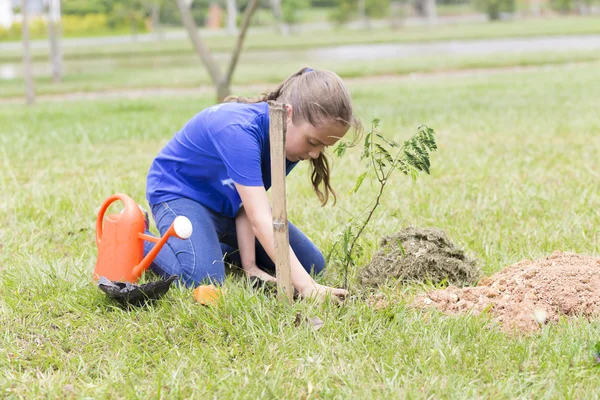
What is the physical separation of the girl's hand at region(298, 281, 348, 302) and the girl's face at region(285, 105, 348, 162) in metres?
0.52

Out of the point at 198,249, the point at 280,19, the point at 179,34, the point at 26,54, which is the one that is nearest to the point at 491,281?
the point at 198,249

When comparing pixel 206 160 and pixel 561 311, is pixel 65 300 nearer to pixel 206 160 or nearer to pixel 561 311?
pixel 206 160

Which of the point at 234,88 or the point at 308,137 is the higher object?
the point at 308,137

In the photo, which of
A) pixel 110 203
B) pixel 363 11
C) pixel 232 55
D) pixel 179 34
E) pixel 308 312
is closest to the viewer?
pixel 308 312

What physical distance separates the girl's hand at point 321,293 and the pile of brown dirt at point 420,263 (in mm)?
243

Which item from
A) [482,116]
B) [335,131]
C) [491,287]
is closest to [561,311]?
[491,287]

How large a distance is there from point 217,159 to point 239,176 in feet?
1.28


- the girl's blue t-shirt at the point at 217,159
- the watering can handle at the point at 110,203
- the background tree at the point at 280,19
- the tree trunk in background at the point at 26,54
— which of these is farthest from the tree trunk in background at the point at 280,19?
the watering can handle at the point at 110,203

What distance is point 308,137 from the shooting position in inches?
107

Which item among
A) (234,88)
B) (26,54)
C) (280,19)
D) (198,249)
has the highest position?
(280,19)

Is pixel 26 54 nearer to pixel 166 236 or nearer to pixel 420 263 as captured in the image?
pixel 166 236

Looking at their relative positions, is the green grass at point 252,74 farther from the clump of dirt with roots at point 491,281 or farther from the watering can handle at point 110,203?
the clump of dirt with roots at point 491,281

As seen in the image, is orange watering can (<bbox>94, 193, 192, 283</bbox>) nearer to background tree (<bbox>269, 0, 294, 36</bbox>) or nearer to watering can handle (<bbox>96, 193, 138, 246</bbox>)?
watering can handle (<bbox>96, 193, 138, 246</bbox>)

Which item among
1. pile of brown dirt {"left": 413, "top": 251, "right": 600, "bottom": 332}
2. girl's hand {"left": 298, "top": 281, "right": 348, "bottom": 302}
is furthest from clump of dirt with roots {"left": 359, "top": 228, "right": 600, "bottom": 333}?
girl's hand {"left": 298, "top": 281, "right": 348, "bottom": 302}
